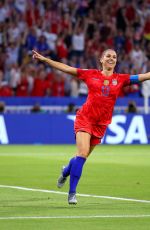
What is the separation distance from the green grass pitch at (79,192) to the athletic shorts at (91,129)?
951mm

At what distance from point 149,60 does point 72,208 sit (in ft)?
76.7

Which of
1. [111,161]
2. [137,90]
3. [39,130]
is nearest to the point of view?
[111,161]

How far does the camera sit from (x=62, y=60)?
107ft

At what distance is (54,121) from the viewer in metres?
28.5

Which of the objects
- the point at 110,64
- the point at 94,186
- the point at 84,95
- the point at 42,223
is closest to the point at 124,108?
the point at 84,95

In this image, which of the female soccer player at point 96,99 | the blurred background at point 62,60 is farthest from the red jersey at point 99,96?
the blurred background at point 62,60

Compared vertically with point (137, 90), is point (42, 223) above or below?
above

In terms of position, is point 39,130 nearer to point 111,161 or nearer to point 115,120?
point 115,120

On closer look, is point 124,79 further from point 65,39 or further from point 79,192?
point 65,39

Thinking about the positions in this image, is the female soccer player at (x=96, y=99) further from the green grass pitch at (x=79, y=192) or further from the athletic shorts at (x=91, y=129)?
the green grass pitch at (x=79, y=192)

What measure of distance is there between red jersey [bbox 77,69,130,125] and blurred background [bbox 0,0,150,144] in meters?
14.2

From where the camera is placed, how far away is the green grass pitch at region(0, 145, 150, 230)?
1091 centimetres

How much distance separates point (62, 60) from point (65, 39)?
4.79 ft

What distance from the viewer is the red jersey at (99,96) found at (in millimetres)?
13375
